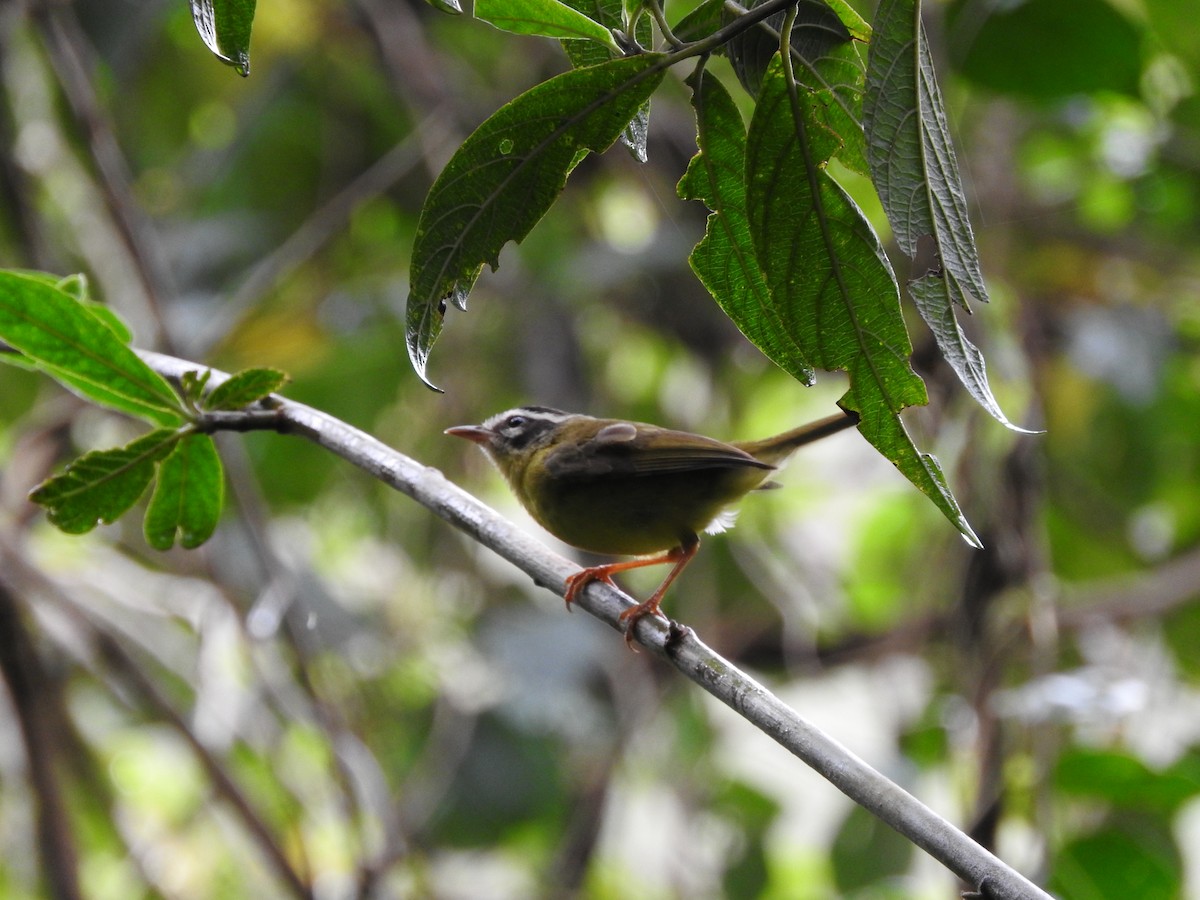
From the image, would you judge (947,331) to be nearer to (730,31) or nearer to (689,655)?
(730,31)

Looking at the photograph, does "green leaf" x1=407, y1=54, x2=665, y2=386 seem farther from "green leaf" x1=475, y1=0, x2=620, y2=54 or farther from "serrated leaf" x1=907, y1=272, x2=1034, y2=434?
"serrated leaf" x1=907, y1=272, x2=1034, y2=434

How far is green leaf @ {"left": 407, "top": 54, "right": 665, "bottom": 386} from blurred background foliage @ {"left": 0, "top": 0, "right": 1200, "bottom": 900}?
248cm

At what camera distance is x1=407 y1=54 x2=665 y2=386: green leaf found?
1.39 m

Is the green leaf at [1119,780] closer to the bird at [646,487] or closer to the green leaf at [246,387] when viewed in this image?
the bird at [646,487]

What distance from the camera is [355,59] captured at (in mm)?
6574

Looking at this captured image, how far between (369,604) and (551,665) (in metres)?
1.06

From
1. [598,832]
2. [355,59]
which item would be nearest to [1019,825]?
[598,832]

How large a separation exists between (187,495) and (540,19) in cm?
102

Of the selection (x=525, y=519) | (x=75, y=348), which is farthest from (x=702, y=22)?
(x=525, y=519)

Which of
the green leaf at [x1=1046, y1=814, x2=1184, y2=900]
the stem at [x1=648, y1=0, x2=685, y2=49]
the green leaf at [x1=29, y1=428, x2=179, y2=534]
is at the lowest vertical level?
the green leaf at [x1=29, y1=428, x2=179, y2=534]

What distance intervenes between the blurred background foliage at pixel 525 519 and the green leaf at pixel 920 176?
2467 millimetres

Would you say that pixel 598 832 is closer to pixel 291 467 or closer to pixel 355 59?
pixel 291 467

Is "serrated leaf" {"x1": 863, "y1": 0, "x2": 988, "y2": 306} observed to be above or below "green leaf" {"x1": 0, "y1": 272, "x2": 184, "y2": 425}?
above

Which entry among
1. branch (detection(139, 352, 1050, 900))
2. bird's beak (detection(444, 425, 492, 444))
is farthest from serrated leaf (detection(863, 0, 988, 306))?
bird's beak (detection(444, 425, 492, 444))
